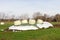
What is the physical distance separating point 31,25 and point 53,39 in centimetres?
878

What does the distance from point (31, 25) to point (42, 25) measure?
1622 mm

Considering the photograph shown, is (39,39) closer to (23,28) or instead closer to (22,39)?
(22,39)

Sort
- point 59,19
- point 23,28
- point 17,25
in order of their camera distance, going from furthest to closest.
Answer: point 59,19 → point 17,25 → point 23,28

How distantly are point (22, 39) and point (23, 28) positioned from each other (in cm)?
776

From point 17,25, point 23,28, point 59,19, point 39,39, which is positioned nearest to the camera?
point 39,39

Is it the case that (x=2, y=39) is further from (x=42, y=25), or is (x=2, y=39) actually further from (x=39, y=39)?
(x=42, y=25)

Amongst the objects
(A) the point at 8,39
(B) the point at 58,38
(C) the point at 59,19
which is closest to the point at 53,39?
(B) the point at 58,38

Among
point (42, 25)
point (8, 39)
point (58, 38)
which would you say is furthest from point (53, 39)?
point (42, 25)

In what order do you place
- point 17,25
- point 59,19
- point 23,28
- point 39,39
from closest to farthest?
point 39,39, point 23,28, point 17,25, point 59,19

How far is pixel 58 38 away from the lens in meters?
12.2

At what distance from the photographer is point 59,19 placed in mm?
49500

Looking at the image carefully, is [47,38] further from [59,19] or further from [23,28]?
[59,19]

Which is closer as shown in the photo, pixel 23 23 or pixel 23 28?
pixel 23 28

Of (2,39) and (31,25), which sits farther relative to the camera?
Result: (31,25)
